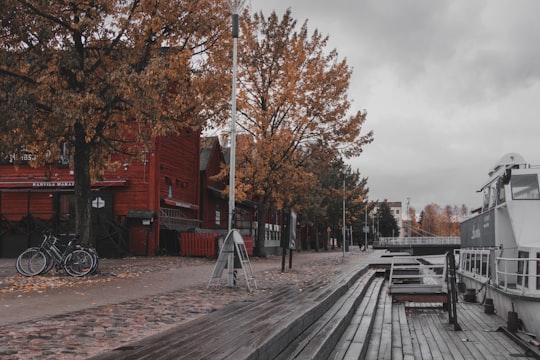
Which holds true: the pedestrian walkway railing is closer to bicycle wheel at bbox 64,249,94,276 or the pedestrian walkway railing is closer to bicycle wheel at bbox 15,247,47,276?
bicycle wheel at bbox 64,249,94,276

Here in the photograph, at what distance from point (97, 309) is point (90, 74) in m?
8.01

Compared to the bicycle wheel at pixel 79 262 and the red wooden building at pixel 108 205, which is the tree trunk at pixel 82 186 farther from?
the red wooden building at pixel 108 205

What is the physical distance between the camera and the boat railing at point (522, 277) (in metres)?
9.54

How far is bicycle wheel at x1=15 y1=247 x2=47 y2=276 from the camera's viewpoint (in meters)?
12.9

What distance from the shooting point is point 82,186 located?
14164 mm

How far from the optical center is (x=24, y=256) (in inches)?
508

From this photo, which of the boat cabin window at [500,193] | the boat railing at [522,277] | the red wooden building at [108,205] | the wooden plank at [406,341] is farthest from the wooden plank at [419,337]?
the red wooden building at [108,205]

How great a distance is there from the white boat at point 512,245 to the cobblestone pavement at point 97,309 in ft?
14.2

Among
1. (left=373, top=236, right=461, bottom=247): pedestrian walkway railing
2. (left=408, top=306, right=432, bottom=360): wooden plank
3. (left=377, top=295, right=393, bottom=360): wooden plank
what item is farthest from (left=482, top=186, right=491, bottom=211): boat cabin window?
(left=373, top=236, right=461, bottom=247): pedestrian walkway railing

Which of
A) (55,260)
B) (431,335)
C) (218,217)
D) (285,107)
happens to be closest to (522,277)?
(431,335)

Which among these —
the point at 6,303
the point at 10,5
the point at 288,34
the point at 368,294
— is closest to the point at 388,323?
the point at 368,294

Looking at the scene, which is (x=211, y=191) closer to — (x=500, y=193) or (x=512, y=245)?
(x=500, y=193)

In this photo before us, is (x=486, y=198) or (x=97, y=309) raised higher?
(x=486, y=198)

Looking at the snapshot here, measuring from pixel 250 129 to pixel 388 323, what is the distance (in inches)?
714
